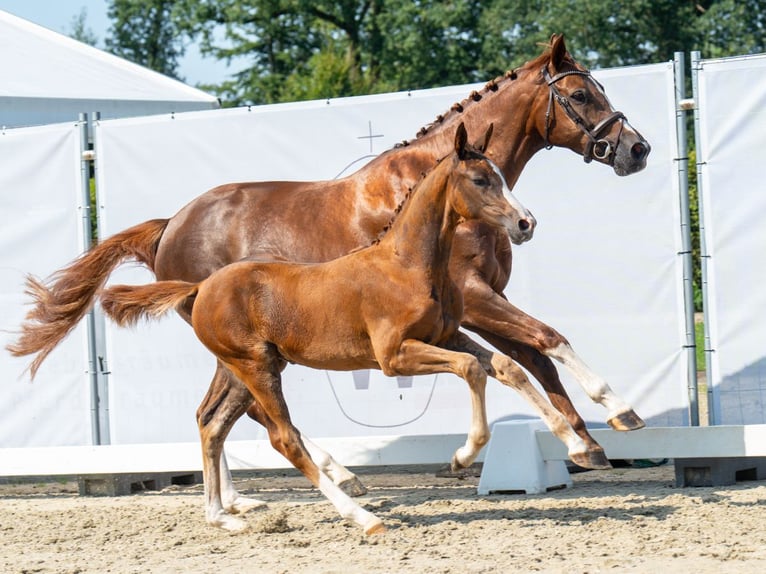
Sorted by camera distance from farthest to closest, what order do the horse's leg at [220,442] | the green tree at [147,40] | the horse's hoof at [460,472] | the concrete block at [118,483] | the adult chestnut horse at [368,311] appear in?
1. the green tree at [147,40]
2. the concrete block at [118,483]
3. the horse's hoof at [460,472]
4. the horse's leg at [220,442]
5. the adult chestnut horse at [368,311]

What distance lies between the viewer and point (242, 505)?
617cm

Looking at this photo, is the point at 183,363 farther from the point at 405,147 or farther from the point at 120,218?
the point at 405,147

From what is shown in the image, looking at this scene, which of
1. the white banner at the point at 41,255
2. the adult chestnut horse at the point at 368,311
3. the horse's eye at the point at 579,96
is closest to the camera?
the adult chestnut horse at the point at 368,311

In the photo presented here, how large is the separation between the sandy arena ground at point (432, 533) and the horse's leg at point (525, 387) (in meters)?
0.34

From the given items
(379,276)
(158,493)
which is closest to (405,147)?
(379,276)

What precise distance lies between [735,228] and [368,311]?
7.71ft

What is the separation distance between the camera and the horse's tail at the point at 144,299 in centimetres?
580

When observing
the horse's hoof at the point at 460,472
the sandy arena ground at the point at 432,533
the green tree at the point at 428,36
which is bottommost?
the sandy arena ground at the point at 432,533

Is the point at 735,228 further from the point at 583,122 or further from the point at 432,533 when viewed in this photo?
the point at 432,533

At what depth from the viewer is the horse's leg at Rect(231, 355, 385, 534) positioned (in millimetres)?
5324

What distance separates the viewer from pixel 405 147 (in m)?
6.25

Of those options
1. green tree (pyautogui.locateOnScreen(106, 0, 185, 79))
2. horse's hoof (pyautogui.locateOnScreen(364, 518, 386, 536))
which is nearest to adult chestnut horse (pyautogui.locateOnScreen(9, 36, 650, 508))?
horse's hoof (pyautogui.locateOnScreen(364, 518, 386, 536))

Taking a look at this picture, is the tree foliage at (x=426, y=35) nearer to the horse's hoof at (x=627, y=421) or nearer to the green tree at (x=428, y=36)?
the green tree at (x=428, y=36)

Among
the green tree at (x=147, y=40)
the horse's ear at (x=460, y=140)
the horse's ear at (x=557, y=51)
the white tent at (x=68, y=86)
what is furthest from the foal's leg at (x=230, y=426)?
the green tree at (x=147, y=40)
